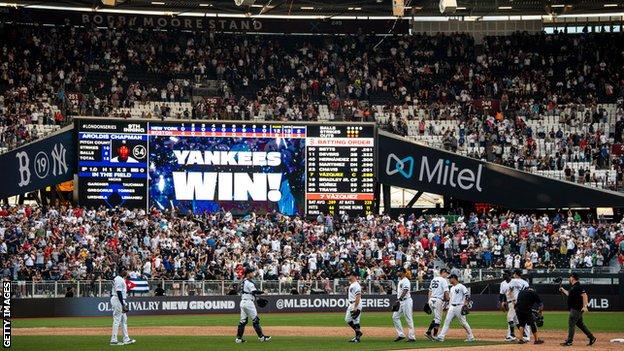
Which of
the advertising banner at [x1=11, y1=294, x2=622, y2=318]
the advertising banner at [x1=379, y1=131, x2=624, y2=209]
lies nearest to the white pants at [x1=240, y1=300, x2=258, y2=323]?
the advertising banner at [x1=11, y1=294, x2=622, y2=318]

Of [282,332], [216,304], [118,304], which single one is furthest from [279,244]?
[118,304]

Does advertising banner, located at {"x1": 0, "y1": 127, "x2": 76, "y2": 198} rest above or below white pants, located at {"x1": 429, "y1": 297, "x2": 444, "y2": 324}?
above

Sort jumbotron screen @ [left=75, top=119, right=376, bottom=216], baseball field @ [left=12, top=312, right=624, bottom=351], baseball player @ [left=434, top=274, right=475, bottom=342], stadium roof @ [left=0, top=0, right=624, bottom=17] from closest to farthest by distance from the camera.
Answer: baseball field @ [left=12, top=312, right=624, bottom=351]
baseball player @ [left=434, top=274, right=475, bottom=342]
jumbotron screen @ [left=75, top=119, right=376, bottom=216]
stadium roof @ [left=0, top=0, right=624, bottom=17]

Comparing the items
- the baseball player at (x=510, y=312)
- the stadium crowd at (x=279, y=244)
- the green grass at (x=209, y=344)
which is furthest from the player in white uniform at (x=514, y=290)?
the stadium crowd at (x=279, y=244)

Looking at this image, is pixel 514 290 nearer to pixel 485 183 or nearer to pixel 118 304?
pixel 118 304

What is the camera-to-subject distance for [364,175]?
185 feet

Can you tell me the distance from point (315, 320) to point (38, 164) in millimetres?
18389

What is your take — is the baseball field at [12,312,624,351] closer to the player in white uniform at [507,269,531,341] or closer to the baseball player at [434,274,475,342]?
the baseball player at [434,274,475,342]

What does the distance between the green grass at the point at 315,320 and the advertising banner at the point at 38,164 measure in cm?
1186

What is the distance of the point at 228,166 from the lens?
182ft

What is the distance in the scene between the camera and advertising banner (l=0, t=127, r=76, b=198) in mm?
53125

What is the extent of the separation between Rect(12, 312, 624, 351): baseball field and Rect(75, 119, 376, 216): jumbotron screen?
10422 mm

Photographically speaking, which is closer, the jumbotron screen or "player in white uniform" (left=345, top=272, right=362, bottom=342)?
"player in white uniform" (left=345, top=272, right=362, bottom=342)

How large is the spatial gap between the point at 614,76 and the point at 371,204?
19155mm
